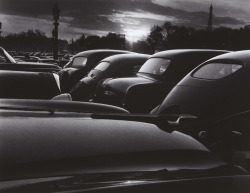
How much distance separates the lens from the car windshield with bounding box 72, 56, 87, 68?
42.2 feet

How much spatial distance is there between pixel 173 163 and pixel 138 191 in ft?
1.66

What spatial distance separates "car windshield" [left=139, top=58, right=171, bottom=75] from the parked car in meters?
1.75

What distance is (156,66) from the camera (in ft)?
25.6

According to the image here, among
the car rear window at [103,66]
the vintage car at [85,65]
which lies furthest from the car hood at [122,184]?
the vintage car at [85,65]

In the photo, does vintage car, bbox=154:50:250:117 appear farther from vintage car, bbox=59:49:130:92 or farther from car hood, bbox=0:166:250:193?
vintage car, bbox=59:49:130:92

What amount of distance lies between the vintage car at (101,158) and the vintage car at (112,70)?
23.2 feet

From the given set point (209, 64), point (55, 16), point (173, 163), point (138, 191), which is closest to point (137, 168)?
point (173, 163)

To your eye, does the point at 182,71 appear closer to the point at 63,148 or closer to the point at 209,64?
the point at 209,64

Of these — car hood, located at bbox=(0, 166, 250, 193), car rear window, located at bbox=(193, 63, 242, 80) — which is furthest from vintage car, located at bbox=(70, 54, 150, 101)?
car hood, located at bbox=(0, 166, 250, 193)

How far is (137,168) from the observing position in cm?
183

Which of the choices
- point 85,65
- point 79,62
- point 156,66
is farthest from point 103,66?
point 79,62

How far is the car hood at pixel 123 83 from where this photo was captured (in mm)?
7234

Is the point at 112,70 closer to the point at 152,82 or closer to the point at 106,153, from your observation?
the point at 152,82

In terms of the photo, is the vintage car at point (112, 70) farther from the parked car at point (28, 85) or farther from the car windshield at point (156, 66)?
the parked car at point (28, 85)
